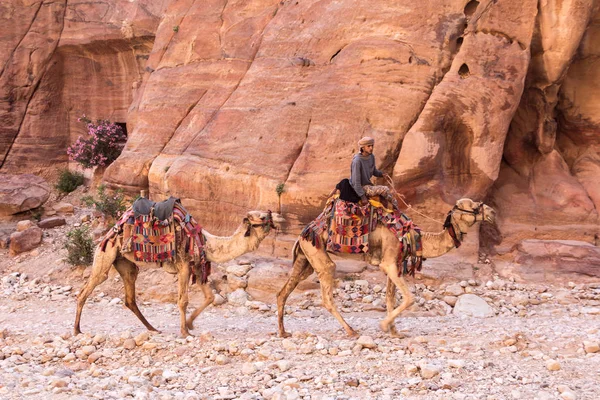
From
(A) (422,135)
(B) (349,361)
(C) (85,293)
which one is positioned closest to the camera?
(B) (349,361)

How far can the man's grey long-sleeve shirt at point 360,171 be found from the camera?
696 centimetres

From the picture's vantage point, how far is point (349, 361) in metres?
6.04

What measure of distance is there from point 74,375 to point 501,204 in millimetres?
8782

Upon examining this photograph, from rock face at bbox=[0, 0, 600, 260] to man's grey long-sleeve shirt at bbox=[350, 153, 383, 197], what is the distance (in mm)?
2619

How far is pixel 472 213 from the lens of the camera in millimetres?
6816

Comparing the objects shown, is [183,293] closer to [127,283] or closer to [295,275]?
[127,283]

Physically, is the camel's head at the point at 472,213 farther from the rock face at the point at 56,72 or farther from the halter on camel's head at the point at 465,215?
the rock face at the point at 56,72

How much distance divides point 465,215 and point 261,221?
2655mm

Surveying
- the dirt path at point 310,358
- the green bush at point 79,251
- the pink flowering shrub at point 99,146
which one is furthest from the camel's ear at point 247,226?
the pink flowering shrub at point 99,146

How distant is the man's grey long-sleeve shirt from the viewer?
6.96m

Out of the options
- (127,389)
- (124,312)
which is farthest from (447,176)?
(127,389)

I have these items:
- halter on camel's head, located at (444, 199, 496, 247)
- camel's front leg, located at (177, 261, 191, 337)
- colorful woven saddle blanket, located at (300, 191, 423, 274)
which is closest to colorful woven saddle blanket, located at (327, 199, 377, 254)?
colorful woven saddle blanket, located at (300, 191, 423, 274)

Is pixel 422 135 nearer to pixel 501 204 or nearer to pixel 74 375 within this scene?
pixel 501 204

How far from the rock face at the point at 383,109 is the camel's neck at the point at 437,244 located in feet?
9.27
